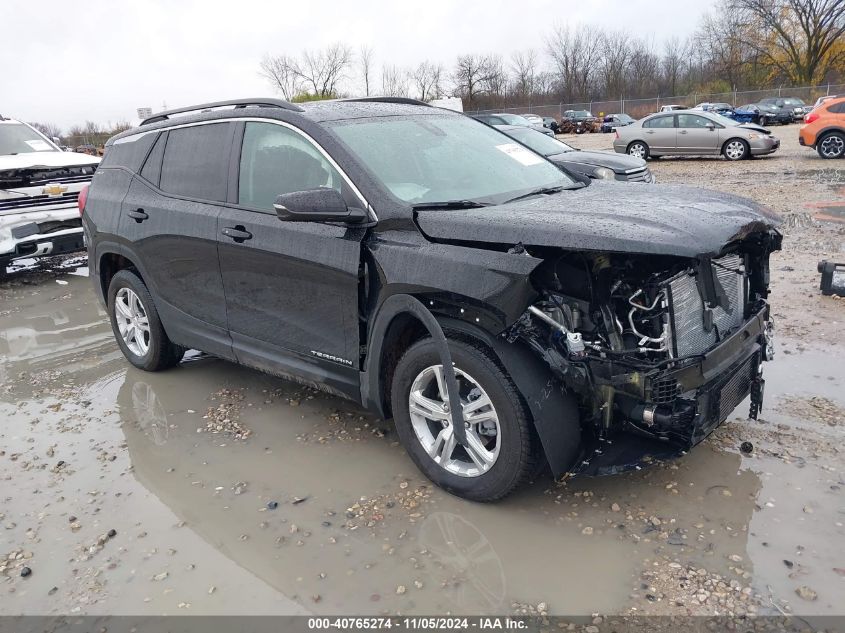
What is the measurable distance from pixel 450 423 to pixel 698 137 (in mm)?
18644

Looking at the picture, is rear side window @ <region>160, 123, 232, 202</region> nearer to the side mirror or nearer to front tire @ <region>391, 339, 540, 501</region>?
the side mirror

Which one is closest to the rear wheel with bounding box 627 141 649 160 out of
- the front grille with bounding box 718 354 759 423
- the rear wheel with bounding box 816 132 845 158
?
the rear wheel with bounding box 816 132 845 158

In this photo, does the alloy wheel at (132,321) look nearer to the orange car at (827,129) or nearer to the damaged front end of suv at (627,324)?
the damaged front end of suv at (627,324)

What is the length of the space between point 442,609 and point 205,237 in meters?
2.77

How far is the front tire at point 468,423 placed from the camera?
309 centimetres

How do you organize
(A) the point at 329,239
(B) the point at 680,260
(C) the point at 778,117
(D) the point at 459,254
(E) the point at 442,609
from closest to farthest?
(E) the point at 442,609 → (B) the point at 680,260 → (D) the point at 459,254 → (A) the point at 329,239 → (C) the point at 778,117

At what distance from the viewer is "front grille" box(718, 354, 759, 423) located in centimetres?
320

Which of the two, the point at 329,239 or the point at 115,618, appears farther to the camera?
the point at 329,239

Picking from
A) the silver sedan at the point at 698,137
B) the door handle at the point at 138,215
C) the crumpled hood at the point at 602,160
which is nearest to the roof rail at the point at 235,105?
the door handle at the point at 138,215

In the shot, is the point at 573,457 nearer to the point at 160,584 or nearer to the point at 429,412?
the point at 429,412

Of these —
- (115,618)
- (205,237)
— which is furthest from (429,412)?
(205,237)

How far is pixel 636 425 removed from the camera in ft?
10.0

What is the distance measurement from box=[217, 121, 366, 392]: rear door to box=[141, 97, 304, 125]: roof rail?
0.47 feet

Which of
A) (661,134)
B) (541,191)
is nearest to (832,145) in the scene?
(661,134)
